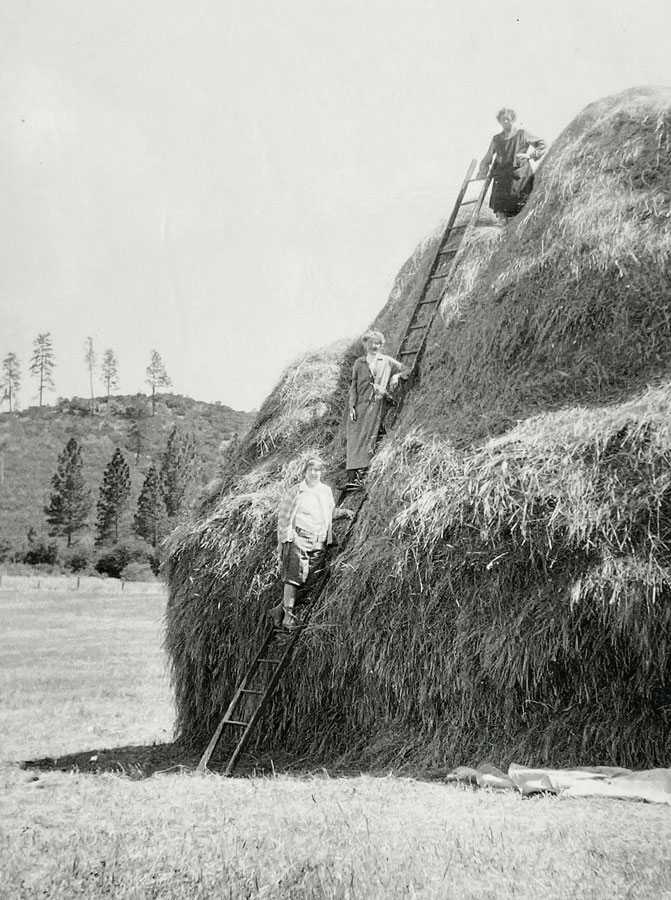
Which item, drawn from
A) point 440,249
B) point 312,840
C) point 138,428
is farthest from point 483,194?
point 138,428

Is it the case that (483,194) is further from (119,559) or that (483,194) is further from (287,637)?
(119,559)

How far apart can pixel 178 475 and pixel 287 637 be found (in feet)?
216

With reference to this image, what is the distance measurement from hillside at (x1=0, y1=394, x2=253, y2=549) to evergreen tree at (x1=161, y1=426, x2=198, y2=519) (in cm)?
164

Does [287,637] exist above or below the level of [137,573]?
above

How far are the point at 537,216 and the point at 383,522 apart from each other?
4.15 meters

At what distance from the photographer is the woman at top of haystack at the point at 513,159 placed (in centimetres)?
1259

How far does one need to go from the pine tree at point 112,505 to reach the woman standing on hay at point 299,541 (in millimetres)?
63437

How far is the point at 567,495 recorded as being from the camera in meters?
8.10

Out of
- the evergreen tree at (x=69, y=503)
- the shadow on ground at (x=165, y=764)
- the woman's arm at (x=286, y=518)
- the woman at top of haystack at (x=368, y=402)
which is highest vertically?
the evergreen tree at (x=69, y=503)

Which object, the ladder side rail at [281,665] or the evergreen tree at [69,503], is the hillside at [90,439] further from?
the ladder side rail at [281,665]

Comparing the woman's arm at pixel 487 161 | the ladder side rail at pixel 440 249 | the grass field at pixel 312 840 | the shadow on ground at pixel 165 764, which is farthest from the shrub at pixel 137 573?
the grass field at pixel 312 840

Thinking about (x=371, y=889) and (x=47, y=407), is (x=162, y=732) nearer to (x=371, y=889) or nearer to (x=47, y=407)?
(x=371, y=889)

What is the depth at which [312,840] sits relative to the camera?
6.27 m

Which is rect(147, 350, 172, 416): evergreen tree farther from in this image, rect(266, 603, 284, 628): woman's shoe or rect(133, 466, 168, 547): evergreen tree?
rect(266, 603, 284, 628): woman's shoe
